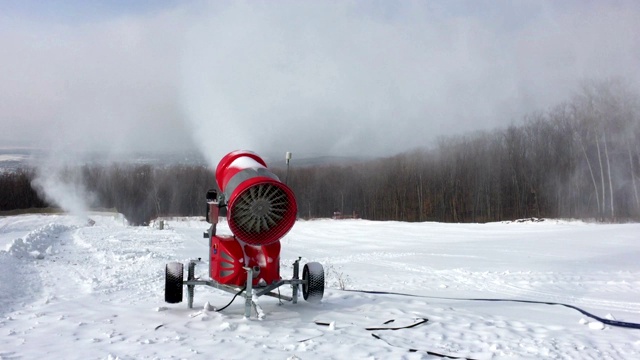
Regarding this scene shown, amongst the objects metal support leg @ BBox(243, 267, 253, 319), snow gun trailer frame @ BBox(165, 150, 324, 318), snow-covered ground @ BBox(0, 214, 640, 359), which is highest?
snow gun trailer frame @ BBox(165, 150, 324, 318)

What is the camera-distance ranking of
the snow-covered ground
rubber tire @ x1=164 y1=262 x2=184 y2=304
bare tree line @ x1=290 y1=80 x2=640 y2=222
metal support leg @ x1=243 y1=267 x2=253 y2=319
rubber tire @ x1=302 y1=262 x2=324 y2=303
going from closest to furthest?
the snow-covered ground
metal support leg @ x1=243 y1=267 x2=253 y2=319
rubber tire @ x1=164 y1=262 x2=184 y2=304
rubber tire @ x1=302 y1=262 x2=324 y2=303
bare tree line @ x1=290 y1=80 x2=640 y2=222

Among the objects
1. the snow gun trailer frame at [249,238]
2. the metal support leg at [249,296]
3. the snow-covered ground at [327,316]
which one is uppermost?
the snow gun trailer frame at [249,238]

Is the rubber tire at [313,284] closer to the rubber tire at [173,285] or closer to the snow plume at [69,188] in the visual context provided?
the rubber tire at [173,285]

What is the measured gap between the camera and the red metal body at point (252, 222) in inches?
226

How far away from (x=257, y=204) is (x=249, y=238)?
0.43 metres

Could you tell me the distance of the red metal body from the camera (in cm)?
573

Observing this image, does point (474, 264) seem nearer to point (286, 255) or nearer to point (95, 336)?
point (286, 255)

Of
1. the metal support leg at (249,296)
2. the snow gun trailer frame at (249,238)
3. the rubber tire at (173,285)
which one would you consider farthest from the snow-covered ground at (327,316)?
the snow gun trailer frame at (249,238)

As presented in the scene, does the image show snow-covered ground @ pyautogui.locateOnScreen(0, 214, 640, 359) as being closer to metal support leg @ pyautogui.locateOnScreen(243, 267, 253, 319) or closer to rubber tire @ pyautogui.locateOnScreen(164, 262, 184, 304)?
metal support leg @ pyautogui.locateOnScreen(243, 267, 253, 319)

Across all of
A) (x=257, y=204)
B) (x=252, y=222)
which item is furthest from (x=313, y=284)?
(x=257, y=204)

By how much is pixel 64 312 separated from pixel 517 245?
17.9 metres

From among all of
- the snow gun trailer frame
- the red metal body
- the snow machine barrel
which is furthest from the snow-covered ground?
the snow machine barrel

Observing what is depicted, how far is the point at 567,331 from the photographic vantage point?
5453 millimetres

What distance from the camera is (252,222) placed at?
5.87 meters
